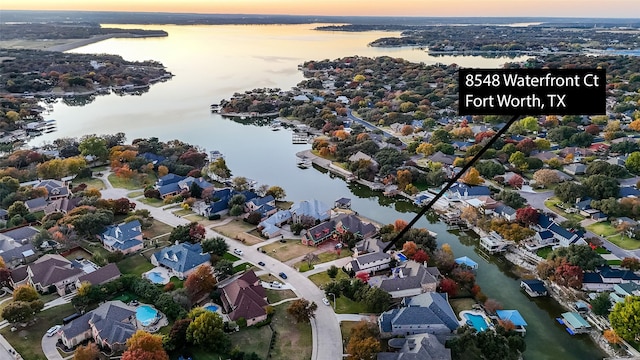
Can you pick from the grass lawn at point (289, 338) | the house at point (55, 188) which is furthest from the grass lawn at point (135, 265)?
the house at point (55, 188)

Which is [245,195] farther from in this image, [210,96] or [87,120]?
[210,96]

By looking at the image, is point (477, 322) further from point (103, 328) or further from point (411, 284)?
point (103, 328)

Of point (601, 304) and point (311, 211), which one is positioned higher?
point (311, 211)

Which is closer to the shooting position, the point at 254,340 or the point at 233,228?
the point at 254,340

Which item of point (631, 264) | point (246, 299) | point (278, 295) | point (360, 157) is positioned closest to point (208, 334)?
point (246, 299)

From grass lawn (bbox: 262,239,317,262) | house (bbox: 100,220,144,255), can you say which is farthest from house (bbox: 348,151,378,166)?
house (bbox: 100,220,144,255)

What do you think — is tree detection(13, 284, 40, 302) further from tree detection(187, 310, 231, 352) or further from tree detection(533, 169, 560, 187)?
tree detection(533, 169, 560, 187)
